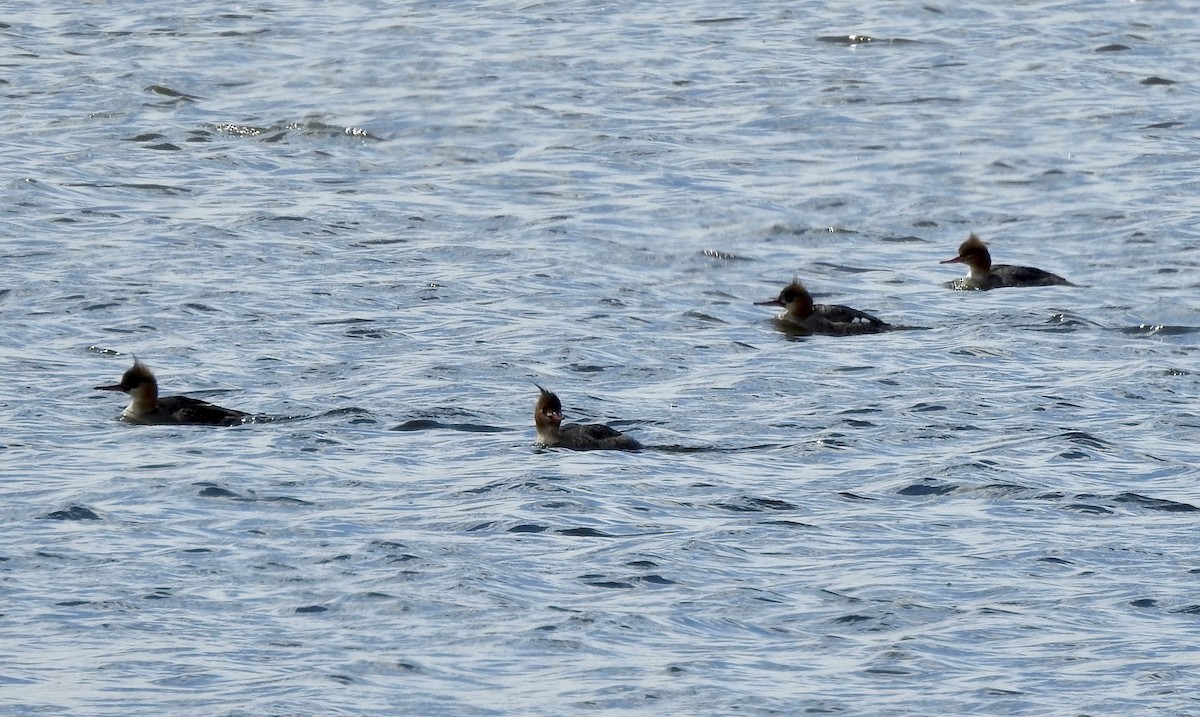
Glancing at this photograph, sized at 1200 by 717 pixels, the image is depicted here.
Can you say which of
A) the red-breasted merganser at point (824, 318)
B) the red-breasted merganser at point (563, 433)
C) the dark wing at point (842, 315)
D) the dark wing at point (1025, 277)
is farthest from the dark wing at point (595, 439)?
the dark wing at point (1025, 277)

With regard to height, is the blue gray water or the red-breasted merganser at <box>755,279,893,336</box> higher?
the blue gray water

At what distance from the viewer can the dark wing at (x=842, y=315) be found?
18.6m

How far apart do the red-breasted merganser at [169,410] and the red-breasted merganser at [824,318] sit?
17.6 feet

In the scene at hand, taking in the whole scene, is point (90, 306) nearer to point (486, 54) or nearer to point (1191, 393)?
point (1191, 393)

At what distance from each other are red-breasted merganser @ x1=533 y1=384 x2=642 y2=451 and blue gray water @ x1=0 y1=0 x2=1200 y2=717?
3.8 inches

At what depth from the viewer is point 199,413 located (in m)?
15.2

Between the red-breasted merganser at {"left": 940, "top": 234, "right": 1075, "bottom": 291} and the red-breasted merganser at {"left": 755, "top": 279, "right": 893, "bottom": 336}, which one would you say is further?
the red-breasted merganser at {"left": 940, "top": 234, "right": 1075, "bottom": 291}

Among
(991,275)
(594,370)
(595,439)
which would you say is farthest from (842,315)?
(595,439)

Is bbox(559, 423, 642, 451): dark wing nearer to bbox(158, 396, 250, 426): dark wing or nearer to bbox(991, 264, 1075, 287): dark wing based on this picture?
bbox(158, 396, 250, 426): dark wing

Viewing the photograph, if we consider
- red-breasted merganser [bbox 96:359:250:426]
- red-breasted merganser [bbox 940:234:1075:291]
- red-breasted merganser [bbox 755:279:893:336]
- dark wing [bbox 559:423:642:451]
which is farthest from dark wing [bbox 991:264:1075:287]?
red-breasted merganser [bbox 96:359:250:426]

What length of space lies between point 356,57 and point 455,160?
6.68 m

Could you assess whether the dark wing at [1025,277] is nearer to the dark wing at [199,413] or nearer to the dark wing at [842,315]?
the dark wing at [842,315]

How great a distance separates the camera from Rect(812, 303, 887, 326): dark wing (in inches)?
731

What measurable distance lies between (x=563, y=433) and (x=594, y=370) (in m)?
2.56
